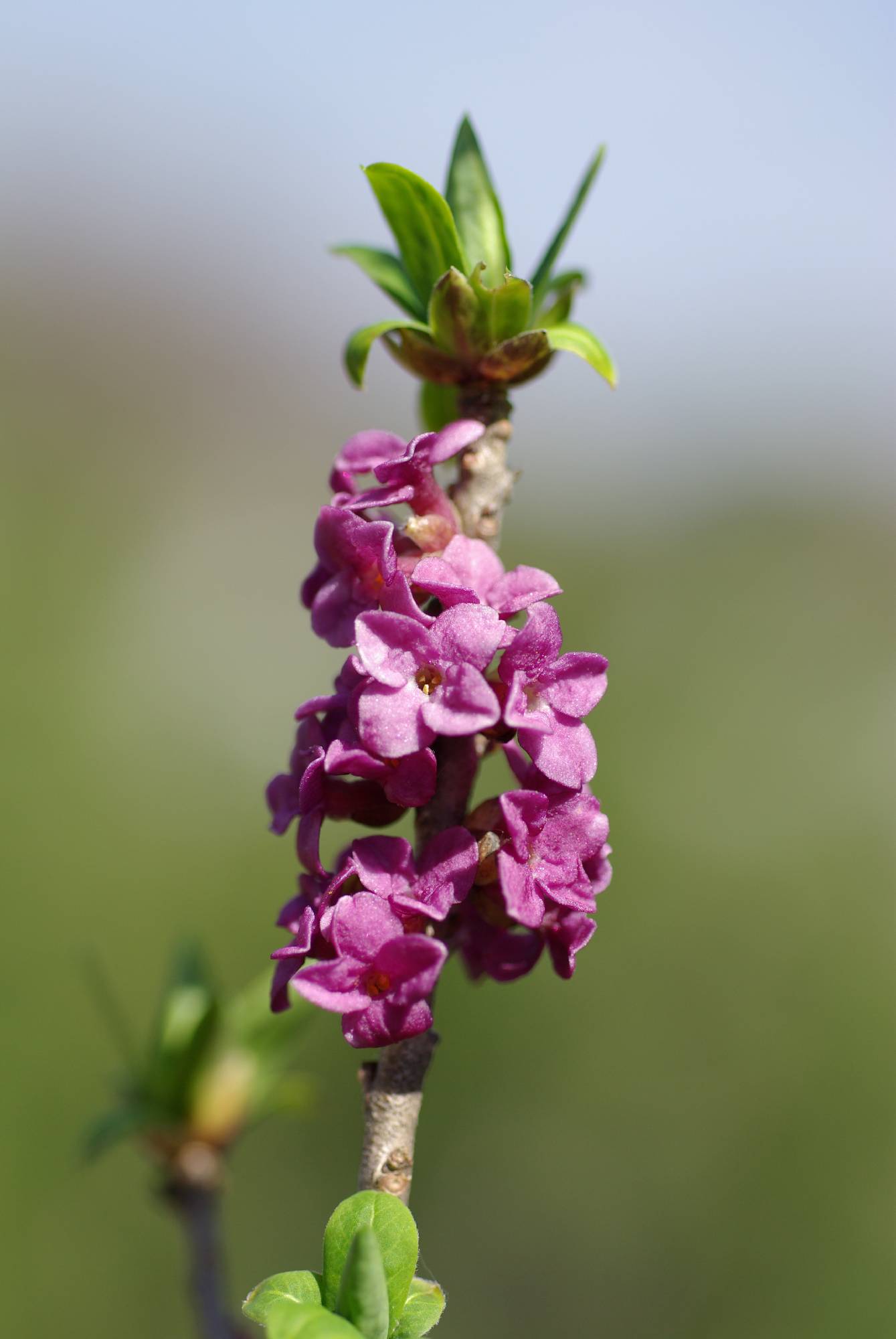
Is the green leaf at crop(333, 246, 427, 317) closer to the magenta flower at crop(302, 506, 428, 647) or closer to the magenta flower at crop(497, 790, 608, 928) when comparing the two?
the magenta flower at crop(302, 506, 428, 647)

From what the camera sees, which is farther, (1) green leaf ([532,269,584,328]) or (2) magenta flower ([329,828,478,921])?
(1) green leaf ([532,269,584,328])

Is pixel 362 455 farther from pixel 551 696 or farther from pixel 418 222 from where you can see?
pixel 551 696

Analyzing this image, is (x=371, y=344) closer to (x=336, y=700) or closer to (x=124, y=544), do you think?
(x=336, y=700)

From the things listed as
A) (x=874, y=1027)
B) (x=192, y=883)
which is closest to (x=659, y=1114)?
(x=874, y=1027)

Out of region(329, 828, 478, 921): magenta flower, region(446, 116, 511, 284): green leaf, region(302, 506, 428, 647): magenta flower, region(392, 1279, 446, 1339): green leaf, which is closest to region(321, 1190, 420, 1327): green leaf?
region(392, 1279, 446, 1339): green leaf

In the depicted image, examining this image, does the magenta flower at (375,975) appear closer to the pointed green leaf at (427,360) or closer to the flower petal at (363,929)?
the flower petal at (363,929)
